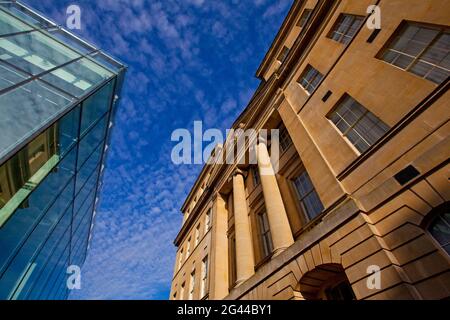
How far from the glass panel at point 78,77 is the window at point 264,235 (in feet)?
43.2

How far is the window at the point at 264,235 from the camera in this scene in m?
13.9

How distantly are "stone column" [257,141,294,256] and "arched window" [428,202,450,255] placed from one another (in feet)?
18.5

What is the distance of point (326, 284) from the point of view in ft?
27.3

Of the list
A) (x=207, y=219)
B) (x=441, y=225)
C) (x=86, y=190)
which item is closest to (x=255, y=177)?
(x=207, y=219)

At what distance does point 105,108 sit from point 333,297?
16.7m

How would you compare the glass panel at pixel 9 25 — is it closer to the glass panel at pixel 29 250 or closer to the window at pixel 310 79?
the glass panel at pixel 29 250

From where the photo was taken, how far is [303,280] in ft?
26.2

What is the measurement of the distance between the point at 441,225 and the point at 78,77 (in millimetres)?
16036

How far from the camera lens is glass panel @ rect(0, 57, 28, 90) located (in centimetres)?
758

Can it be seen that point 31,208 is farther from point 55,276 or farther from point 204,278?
point 204,278

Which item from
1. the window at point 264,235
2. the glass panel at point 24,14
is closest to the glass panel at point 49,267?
the glass panel at point 24,14

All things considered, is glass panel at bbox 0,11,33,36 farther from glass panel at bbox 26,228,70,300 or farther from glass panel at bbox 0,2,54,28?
glass panel at bbox 26,228,70,300

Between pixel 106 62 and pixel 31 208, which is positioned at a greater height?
pixel 106 62
